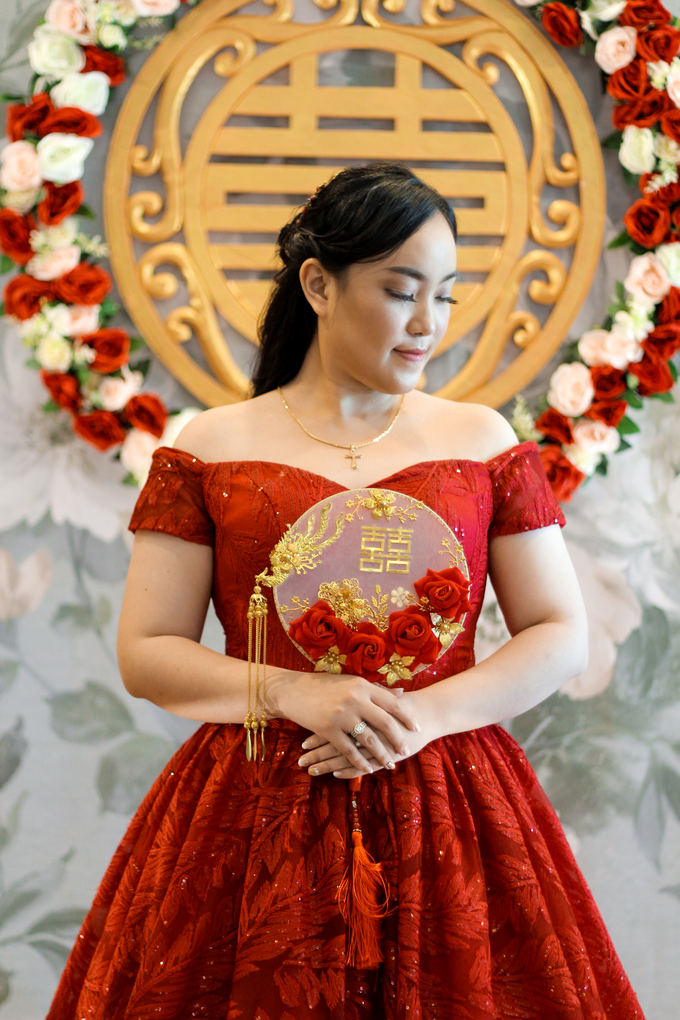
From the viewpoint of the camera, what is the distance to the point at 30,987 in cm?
189

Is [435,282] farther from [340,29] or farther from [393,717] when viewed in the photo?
[340,29]

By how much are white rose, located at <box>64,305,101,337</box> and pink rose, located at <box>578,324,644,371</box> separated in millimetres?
957

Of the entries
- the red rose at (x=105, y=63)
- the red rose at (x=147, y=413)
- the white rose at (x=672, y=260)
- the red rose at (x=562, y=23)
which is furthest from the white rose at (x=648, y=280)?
the red rose at (x=105, y=63)

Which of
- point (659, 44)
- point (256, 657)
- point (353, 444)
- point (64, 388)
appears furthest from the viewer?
point (64, 388)

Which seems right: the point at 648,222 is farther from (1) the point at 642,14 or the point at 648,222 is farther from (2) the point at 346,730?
(2) the point at 346,730

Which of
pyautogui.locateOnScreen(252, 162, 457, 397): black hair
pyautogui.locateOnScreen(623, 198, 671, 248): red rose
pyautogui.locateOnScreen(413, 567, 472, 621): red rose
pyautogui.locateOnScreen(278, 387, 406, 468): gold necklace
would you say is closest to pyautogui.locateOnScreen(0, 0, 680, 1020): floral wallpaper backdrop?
pyautogui.locateOnScreen(623, 198, 671, 248): red rose

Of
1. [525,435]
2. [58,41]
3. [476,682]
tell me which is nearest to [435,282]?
[476,682]

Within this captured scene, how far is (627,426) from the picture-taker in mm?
1828

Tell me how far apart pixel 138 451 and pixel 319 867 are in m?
1.01

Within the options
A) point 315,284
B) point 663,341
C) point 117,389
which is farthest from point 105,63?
point 663,341

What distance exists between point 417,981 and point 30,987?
127 centimetres

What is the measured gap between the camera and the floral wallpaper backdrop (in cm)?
189

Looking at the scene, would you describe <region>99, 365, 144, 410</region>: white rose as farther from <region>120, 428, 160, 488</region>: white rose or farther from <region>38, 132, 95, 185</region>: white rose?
<region>38, 132, 95, 185</region>: white rose

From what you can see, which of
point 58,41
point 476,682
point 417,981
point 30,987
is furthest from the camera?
point 30,987
